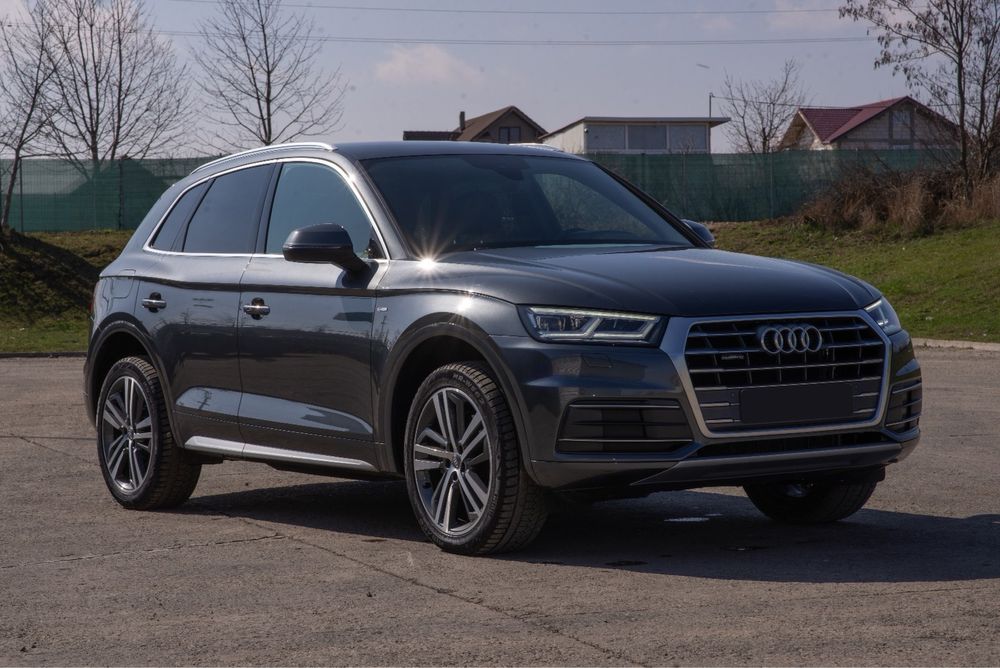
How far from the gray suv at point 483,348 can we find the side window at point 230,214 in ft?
0.05

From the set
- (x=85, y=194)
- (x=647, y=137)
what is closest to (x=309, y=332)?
(x=85, y=194)

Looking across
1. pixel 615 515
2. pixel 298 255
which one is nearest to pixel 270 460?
pixel 298 255

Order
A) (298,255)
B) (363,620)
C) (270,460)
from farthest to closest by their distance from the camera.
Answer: (270,460), (298,255), (363,620)

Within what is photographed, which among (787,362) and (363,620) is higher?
(787,362)

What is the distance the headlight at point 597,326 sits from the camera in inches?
232

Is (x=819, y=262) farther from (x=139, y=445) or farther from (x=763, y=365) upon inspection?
(x=763, y=365)

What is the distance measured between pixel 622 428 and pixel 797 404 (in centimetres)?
72

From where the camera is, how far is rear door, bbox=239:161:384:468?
269 inches

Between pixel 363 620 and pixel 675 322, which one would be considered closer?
pixel 363 620

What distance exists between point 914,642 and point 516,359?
6.39 feet

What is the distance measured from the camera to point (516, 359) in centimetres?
600

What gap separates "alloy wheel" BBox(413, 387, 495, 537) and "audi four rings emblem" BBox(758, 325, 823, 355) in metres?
1.16

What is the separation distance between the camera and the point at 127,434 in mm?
8391

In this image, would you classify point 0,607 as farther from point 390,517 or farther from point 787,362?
point 787,362
